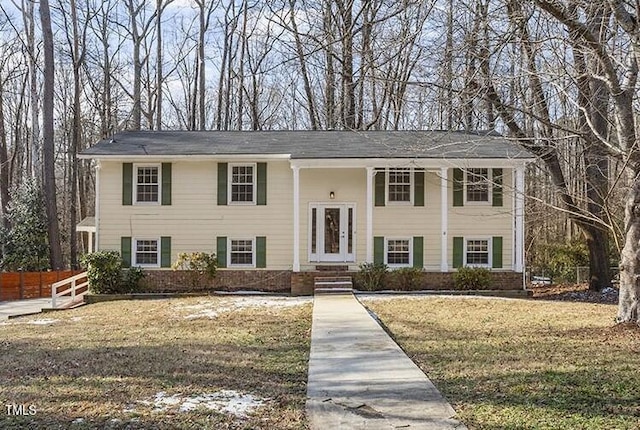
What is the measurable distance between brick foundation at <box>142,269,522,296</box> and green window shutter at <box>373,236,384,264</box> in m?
1.07

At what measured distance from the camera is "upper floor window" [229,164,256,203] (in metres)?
17.7

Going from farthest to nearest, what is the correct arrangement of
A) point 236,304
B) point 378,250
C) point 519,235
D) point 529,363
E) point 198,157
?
point 378,250
point 198,157
point 519,235
point 236,304
point 529,363

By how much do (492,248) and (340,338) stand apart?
32.9ft

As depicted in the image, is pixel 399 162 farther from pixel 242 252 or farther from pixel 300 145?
pixel 242 252

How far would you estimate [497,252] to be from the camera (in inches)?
683

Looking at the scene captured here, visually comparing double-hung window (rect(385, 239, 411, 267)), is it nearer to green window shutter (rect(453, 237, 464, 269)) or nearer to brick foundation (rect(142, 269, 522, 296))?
brick foundation (rect(142, 269, 522, 296))

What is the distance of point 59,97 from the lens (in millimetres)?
34031

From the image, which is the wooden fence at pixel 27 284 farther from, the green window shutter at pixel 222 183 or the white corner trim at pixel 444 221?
the white corner trim at pixel 444 221

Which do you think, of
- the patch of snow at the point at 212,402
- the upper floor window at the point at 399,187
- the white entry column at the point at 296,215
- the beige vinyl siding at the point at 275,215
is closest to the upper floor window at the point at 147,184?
the beige vinyl siding at the point at 275,215

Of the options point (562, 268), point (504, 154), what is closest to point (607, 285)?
point (562, 268)

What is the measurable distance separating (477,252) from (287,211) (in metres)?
5.92

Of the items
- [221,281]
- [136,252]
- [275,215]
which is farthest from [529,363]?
[136,252]

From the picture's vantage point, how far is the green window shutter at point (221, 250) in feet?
57.4

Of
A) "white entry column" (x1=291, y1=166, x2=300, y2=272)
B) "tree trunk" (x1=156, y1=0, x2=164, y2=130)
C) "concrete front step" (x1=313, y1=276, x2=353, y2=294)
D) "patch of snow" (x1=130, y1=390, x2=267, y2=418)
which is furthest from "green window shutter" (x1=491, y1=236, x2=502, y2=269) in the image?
"tree trunk" (x1=156, y1=0, x2=164, y2=130)
